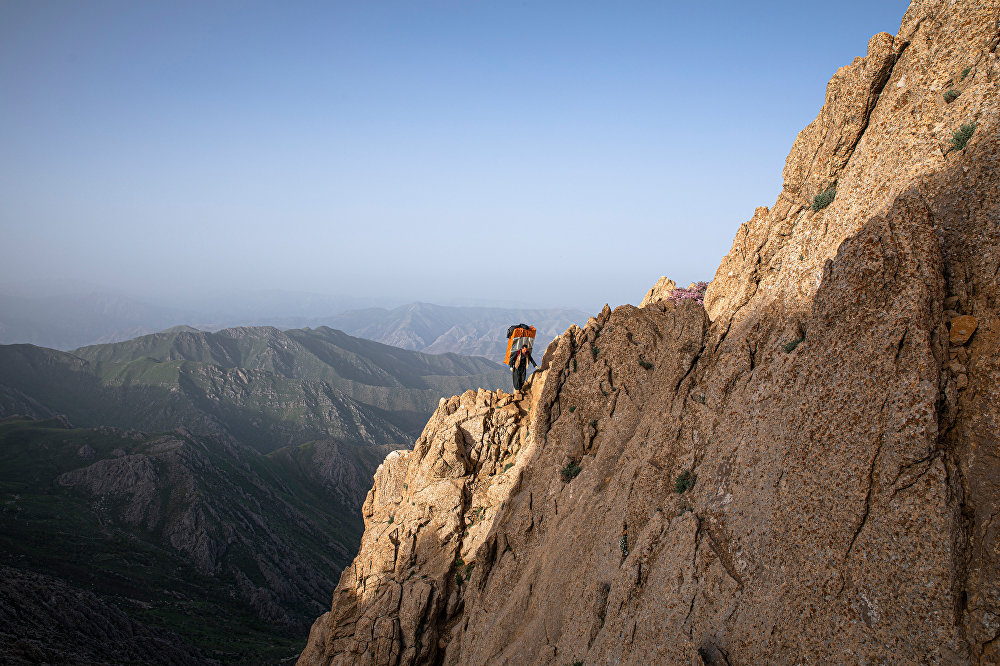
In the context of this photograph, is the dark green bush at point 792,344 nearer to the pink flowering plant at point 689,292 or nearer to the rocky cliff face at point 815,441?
the rocky cliff face at point 815,441

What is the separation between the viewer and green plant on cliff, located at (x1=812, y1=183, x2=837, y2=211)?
15.3 meters

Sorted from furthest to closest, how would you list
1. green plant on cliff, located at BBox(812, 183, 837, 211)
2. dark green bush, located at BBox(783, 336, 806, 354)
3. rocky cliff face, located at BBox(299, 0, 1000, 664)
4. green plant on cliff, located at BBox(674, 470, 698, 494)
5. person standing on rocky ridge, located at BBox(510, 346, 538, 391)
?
person standing on rocky ridge, located at BBox(510, 346, 538, 391) → green plant on cliff, located at BBox(812, 183, 837, 211) → green plant on cliff, located at BBox(674, 470, 698, 494) → dark green bush, located at BBox(783, 336, 806, 354) → rocky cliff face, located at BBox(299, 0, 1000, 664)

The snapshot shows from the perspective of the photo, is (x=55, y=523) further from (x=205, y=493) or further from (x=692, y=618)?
(x=692, y=618)

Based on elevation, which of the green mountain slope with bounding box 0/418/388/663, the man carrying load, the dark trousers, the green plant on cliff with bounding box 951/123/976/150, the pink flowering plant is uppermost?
the green plant on cliff with bounding box 951/123/976/150

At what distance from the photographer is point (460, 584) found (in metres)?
24.5

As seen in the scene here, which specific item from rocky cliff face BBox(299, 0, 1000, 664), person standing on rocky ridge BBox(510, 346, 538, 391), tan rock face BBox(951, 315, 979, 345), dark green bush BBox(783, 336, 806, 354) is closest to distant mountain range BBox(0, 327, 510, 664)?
person standing on rocky ridge BBox(510, 346, 538, 391)

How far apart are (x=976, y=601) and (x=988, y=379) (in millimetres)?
3927

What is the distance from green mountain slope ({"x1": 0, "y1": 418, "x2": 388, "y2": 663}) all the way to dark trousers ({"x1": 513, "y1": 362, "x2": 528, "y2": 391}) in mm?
59466

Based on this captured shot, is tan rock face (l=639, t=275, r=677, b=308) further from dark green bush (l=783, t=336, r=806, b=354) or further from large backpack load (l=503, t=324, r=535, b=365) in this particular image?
dark green bush (l=783, t=336, r=806, b=354)

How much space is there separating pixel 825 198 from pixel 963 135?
378 cm

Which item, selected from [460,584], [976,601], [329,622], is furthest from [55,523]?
[976,601]

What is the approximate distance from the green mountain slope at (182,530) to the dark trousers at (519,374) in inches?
2341

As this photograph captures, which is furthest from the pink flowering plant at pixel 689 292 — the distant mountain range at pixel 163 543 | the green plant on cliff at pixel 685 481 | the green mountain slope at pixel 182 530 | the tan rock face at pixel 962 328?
the green mountain slope at pixel 182 530

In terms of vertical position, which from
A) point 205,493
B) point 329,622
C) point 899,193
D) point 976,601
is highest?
point 899,193
